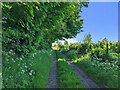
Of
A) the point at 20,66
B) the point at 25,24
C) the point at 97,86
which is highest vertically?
the point at 25,24

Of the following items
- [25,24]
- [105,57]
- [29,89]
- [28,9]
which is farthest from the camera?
[105,57]

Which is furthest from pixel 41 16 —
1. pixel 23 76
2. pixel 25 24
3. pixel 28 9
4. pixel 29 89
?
pixel 29 89

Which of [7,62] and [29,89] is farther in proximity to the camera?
[7,62]

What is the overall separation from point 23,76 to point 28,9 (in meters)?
2.41

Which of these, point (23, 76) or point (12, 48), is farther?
point (12, 48)

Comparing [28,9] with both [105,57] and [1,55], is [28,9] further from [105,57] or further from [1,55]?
[105,57]

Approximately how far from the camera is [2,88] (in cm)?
994

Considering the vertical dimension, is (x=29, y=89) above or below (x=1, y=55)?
below

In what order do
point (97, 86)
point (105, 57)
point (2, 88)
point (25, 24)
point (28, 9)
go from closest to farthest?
point (2, 88), point (28, 9), point (25, 24), point (97, 86), point (105, 57)

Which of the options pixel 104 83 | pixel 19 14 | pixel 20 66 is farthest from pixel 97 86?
pixel 19 14

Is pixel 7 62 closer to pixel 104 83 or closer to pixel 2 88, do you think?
pixel 2 88

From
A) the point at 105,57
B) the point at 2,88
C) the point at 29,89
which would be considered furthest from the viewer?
the point at 105,57

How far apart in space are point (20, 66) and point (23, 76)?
1.22 metres

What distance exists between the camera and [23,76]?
1188 cm
